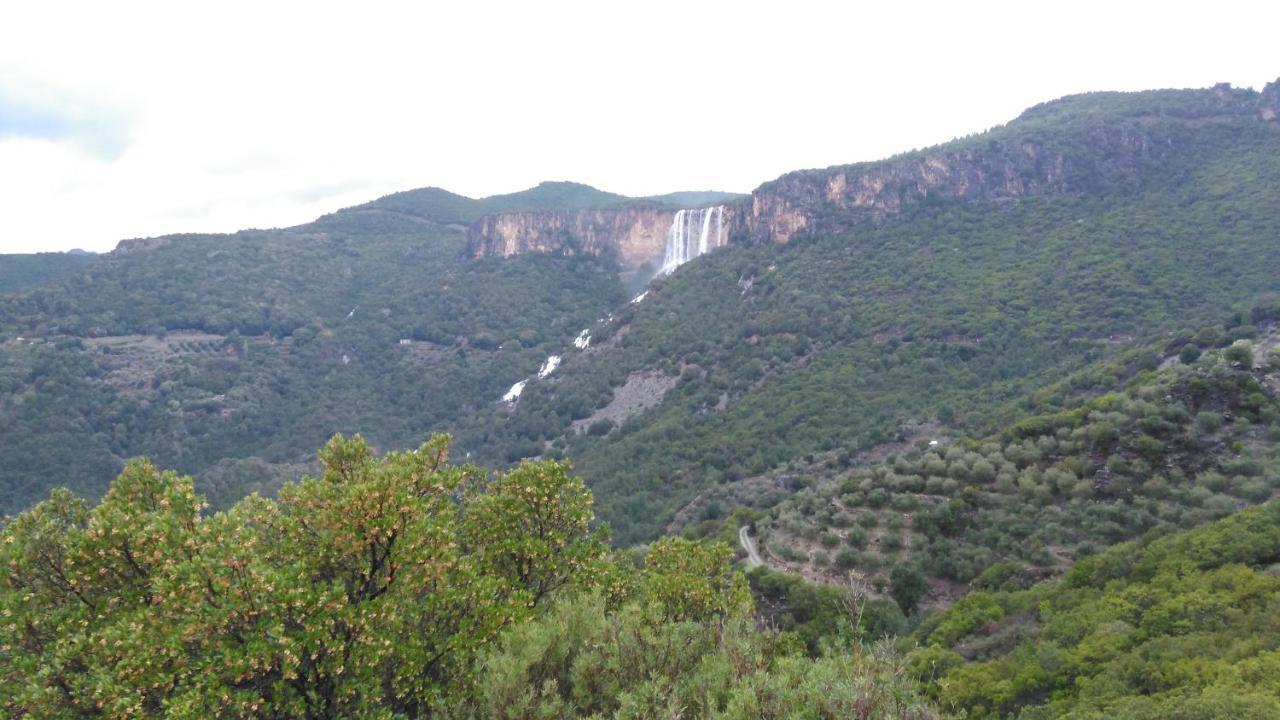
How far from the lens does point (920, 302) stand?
7250cm

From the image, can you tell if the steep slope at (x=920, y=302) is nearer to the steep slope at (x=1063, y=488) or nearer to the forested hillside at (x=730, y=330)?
the forested hillside at (x=730, y=330)

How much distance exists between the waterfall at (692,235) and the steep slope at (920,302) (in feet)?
35.1

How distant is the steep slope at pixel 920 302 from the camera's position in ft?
183

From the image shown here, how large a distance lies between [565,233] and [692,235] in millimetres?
34244

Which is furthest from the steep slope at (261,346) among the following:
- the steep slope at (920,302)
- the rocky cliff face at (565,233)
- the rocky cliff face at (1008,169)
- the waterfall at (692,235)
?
the rocky cliff face at (1008,169)

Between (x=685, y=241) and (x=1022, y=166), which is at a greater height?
(x=1022, y=166)

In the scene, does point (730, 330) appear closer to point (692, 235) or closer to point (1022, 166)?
point (692, 235)

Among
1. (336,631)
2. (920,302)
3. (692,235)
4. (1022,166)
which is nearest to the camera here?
(336,631)

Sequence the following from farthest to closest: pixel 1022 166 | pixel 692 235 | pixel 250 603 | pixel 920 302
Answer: pixel 692 235
pixel 1022 166
pixel 920 302
pixel 250 603

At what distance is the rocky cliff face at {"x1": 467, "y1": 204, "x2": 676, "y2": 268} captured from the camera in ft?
448

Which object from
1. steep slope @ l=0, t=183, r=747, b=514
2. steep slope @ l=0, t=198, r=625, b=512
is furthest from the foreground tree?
steep slope @ l=0, t=198, r=625, b=512

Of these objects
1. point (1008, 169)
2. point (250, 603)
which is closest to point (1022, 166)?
point (1008, 169)

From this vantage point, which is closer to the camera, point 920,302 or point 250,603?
point 250,603

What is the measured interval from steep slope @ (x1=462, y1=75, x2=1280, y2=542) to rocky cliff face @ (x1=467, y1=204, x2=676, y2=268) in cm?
3608
